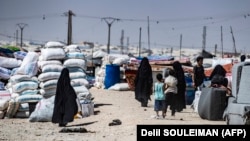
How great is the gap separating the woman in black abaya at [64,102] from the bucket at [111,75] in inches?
365

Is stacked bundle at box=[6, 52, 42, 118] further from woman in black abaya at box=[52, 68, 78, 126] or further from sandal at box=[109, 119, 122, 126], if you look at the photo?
sandal at box=[109, 119, 122, 126]

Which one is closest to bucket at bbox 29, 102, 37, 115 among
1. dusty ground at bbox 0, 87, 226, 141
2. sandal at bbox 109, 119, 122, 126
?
dusty ground at bbox 0, 87, 226, 141

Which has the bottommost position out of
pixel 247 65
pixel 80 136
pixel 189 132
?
pixel 80 136

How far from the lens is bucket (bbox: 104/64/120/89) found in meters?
21.7

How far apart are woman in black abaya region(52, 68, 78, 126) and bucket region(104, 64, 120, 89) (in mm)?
9265

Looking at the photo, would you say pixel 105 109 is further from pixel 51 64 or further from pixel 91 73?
pixel 91 73

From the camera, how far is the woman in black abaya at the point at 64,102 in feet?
40.4

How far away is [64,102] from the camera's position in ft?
40.8

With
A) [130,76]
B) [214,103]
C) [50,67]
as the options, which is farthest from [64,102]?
[130,76]

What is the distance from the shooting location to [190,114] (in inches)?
512

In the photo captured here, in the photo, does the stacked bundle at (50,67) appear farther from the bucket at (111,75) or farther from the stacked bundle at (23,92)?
the bucket at (111,75)

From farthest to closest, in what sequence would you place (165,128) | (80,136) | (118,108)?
1. (118,108)
2. (80,136)
3. (165,128)

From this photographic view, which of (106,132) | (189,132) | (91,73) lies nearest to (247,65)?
(106,132)

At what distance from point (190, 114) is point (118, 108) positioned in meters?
2.30
